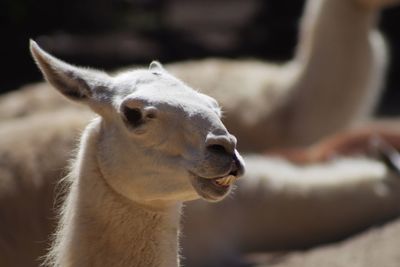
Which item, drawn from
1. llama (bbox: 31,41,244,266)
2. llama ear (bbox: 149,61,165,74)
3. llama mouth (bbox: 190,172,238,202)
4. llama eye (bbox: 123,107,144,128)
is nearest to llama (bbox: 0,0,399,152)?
llama ear (bbox: 149,61,165,74)

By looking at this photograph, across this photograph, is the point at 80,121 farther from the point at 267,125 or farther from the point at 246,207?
the point at 267,125

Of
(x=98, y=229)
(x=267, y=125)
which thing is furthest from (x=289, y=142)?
(x=98, y=229)

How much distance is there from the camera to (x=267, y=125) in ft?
30.4

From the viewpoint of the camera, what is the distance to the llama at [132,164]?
3695 millimetres

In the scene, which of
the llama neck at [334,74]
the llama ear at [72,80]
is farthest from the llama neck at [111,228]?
the llama neck at [334,74]

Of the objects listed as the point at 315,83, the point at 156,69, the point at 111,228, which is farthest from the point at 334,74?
the point at 111,228

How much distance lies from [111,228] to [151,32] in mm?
12648

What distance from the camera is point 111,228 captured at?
3.98 metres

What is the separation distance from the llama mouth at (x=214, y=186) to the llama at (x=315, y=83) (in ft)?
18.3

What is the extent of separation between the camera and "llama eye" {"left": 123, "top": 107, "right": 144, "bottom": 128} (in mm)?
3768

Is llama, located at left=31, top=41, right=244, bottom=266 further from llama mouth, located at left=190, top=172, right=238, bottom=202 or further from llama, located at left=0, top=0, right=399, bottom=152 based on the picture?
llama, located at left=0, top=0, right=399, bottom=152

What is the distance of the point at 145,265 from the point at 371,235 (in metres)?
3.23

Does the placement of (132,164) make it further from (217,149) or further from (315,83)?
(315,83)

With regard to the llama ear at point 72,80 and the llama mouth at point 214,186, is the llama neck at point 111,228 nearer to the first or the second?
the llama ear at point 72,80
